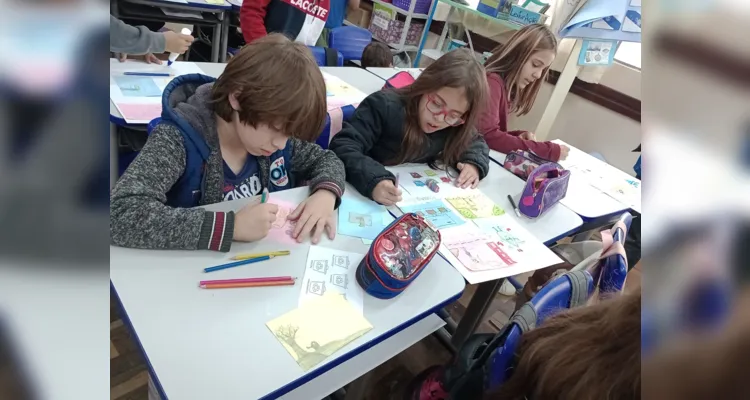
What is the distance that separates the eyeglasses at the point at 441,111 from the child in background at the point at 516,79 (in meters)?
0.49

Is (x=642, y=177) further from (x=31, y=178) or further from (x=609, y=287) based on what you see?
(x=609, y=287)

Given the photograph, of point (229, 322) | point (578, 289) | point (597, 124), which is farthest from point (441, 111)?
point (597, 124)

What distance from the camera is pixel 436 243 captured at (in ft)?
3.37

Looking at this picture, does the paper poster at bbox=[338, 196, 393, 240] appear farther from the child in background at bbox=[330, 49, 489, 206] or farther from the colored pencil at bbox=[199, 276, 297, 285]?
the colored pencil at bbox=[199, 276, 297, 285]

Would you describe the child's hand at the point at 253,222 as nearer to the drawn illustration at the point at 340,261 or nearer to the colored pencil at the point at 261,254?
the colored pencil at the point at 261,254

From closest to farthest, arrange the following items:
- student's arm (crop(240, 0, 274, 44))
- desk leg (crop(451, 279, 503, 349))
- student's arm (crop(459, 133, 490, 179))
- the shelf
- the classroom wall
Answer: desk leg (crop(451, 279, 503, 349)), student's arm (crop(459, 133, 490, 179)), student's arm (crop(240, 0, 274, 44)), the classroom wall, the shelf

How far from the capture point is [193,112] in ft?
3.55

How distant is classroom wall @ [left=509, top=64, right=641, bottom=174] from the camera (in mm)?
3156

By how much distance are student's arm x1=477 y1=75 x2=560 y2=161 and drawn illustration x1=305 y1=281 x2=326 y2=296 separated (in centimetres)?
128

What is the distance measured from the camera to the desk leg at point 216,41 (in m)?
2.80

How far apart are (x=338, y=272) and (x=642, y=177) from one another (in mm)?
848

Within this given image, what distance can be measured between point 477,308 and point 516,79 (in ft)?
3.55

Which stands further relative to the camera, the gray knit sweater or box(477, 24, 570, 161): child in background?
box(477, 24, 570, 161): child in background

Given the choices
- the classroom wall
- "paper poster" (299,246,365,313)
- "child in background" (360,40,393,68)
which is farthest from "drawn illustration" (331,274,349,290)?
the classroom wall
